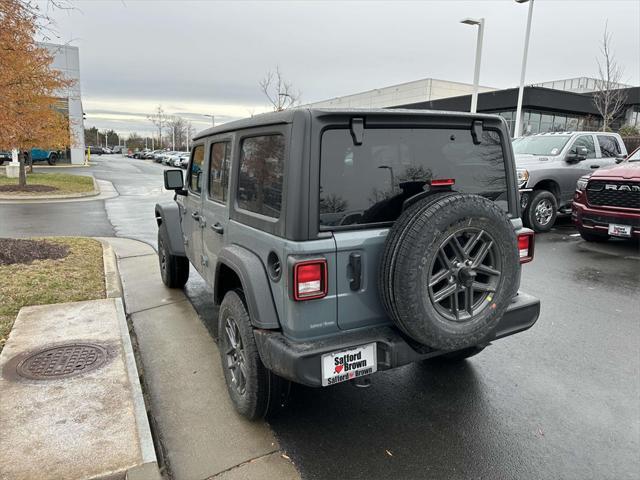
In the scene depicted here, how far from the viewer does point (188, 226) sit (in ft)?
15.5

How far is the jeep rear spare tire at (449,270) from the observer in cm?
233

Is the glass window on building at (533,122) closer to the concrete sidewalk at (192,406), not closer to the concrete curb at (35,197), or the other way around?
the concrete curb at (35,197)

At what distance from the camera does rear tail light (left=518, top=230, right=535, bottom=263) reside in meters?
3.29

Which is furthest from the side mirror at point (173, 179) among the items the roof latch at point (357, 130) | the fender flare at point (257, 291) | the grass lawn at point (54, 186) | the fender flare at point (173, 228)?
the grass lawn at point (54, 186)

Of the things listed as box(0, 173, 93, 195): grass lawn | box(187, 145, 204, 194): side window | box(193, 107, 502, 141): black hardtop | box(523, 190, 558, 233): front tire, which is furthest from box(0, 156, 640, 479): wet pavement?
box(0, 173, 93, 195): grass lawn

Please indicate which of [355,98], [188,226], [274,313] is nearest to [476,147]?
[274,313]

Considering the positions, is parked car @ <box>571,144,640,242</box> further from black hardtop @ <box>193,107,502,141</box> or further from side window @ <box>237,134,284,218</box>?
side window @ <box>237,134,284,218</box>

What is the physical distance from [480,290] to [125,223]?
33.7 ft

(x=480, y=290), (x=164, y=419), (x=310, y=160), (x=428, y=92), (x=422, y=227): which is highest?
(x=428, y=92)

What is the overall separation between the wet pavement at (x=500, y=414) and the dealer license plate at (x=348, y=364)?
21.5 inches

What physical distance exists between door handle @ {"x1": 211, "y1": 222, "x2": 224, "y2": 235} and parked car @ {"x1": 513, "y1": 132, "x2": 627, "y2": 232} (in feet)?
23.6

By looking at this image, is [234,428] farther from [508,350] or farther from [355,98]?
[355,98]

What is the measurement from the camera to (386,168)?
2609 millimetres

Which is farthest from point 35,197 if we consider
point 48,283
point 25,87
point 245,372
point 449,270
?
point 449,270
